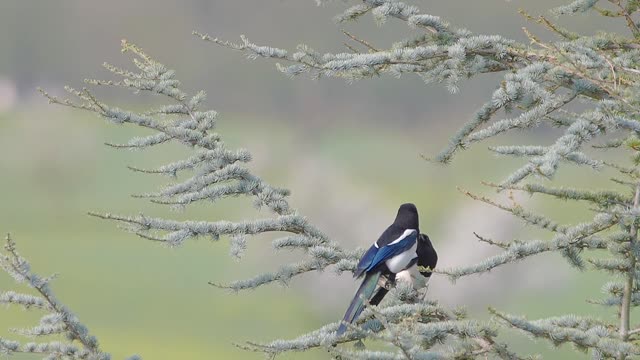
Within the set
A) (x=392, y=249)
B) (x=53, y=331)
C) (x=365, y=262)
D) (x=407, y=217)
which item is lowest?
(x=53, y=331)

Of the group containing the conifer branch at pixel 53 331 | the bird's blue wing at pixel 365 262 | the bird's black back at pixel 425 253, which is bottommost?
the conifer branch at pixel 53 331

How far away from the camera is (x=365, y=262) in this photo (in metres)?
6.05

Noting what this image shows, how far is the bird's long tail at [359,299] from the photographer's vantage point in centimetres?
547

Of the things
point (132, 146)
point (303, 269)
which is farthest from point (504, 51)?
point (132, 146)

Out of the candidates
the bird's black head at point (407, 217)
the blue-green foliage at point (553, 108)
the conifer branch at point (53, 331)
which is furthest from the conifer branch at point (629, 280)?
the conifer branch at point (53, 331)

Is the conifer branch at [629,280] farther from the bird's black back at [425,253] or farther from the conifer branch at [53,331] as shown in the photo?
the conifer branch at [53,331]

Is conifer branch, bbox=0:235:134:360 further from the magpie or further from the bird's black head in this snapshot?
the bird's black head

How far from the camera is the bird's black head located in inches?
265

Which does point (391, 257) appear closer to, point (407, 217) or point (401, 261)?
point (401, 261)

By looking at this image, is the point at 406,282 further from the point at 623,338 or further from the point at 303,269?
the point at 623,338

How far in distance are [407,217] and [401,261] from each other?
521 mm

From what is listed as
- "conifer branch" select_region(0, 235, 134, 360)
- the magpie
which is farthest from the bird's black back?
"conifer branch" select_region(0, 235, 134, 360)

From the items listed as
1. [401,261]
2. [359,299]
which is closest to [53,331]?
[359,299]

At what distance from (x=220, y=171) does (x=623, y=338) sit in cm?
254
